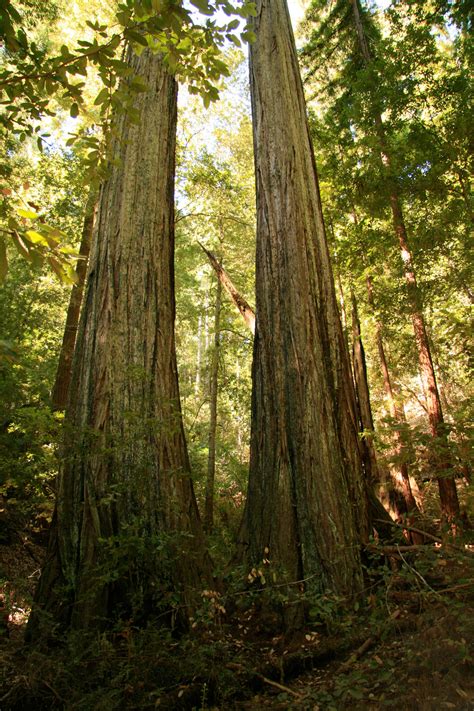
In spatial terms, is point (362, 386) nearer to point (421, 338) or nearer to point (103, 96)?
point (421, 338)

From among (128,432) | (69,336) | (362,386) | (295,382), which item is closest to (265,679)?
(128,432)

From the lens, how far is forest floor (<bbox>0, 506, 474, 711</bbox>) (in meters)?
2.17

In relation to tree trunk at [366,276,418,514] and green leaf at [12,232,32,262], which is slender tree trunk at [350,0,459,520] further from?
green leaf at [12,232,32,262]

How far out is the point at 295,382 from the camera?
158 inches

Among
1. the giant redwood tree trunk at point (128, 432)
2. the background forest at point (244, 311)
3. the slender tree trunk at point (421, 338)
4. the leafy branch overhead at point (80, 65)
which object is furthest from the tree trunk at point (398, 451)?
the leafy branch overhead at point (80, 65)

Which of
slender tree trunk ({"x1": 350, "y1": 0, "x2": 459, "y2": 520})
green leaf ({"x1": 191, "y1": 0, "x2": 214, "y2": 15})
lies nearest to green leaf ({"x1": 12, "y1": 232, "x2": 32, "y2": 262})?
green leaf ({"x1": 191, "y1": 0, "x2": 214, "y2": 15})

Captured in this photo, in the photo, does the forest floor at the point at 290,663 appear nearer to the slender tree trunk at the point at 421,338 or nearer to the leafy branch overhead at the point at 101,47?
the leafy branch overhead at the point at 101,47

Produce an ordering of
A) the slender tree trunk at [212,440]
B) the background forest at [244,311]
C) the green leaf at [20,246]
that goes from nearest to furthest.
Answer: the green leaf at [20,246], the background forest at [244,311], the slender tree trunk at [212,440]

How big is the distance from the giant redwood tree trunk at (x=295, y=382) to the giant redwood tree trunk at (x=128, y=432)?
2.25 feet

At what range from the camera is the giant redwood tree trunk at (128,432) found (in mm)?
3182

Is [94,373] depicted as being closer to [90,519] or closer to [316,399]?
[90,519]

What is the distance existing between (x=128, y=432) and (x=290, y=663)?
1.96 metres

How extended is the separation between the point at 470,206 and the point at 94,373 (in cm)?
658

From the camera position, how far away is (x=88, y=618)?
306 cm
